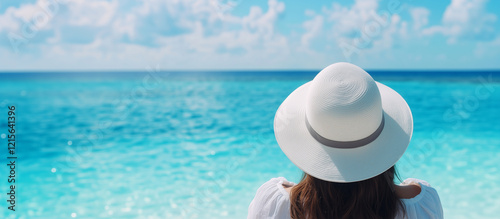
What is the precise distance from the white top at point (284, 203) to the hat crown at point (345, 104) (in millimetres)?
256

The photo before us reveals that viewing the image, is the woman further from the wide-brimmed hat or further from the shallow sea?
the shallow sea

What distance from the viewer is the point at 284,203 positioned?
3.93ft

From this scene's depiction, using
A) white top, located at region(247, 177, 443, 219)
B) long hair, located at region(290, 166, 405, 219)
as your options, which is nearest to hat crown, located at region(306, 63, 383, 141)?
long hair, located at region(290, 166, 405, 219)

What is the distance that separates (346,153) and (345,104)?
17 centimetres

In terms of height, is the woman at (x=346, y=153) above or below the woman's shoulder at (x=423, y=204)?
above

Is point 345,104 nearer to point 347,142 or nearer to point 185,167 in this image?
point 347,142

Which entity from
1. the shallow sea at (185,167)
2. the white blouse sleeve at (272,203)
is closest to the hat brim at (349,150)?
the white blouse sleeve at (272,203)

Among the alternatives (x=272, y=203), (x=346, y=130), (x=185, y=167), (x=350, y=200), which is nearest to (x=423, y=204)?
(x=350, y=200)

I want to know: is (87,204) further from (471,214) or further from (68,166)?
(471,214)

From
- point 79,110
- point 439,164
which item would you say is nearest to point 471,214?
point 439,164

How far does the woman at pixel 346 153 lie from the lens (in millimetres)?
1058

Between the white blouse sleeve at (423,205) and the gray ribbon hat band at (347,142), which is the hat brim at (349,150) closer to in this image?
the gray ribbon hat band at (347,142)

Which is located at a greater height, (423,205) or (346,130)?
(346,130)

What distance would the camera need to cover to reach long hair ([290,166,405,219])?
1125 millimetres
